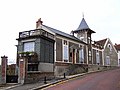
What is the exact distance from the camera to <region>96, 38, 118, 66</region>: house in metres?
41.8

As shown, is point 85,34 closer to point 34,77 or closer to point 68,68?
point 68,68

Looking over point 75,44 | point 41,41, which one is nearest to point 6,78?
point 41,41

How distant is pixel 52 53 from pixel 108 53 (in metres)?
21.8

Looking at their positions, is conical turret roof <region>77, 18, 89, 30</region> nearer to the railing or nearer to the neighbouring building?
the neighbouring building

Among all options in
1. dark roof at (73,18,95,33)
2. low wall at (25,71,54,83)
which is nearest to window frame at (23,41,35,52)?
low wall at (25,71,54,83)

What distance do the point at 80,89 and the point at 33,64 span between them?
9508 mm

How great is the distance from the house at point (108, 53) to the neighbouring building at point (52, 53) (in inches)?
156

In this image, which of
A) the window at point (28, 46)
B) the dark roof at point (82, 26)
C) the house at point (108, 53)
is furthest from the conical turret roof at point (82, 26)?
the window at point (28, 46)

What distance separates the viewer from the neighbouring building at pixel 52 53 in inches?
822

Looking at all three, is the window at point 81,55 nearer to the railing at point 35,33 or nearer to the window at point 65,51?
the window at point 65,51

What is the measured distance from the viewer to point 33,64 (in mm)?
22203

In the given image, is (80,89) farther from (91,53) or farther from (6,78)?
(91,53)

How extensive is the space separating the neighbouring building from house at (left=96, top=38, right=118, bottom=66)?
13.0 feet

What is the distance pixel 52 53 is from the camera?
25.1 m
